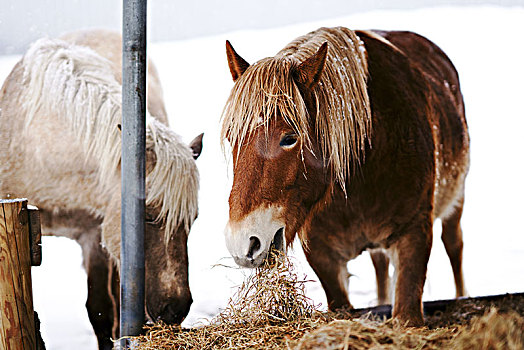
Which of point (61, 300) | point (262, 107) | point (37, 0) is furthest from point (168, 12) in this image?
point (61, 300)

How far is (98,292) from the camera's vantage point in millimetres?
2449

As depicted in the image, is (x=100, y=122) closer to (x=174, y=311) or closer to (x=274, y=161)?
(x=174, y=311)

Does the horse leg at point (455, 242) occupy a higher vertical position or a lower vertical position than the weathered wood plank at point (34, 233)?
lower

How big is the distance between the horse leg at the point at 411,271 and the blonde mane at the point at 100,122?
99 cm

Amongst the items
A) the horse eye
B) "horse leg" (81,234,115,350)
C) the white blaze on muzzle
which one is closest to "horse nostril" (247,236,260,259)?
the white blaze on muzzle

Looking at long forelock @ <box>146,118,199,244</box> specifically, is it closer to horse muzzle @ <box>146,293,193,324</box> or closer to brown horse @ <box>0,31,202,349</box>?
brown horse @ <box>0,31,202,349</box>

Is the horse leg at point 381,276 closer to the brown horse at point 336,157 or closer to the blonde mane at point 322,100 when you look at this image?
the brown horse at point 336,157

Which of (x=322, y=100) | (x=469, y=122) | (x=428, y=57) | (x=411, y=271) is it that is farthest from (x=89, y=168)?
(x=469, y=122)

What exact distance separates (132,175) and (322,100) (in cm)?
81

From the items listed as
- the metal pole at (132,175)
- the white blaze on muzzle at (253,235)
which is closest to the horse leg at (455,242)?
the white blaze on muzzle at (253,235)

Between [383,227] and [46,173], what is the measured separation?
5.55 ft

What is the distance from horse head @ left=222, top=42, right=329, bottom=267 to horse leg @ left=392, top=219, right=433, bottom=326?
0.49 meters

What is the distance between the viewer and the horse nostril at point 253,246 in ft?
5.15

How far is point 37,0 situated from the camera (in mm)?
2396
